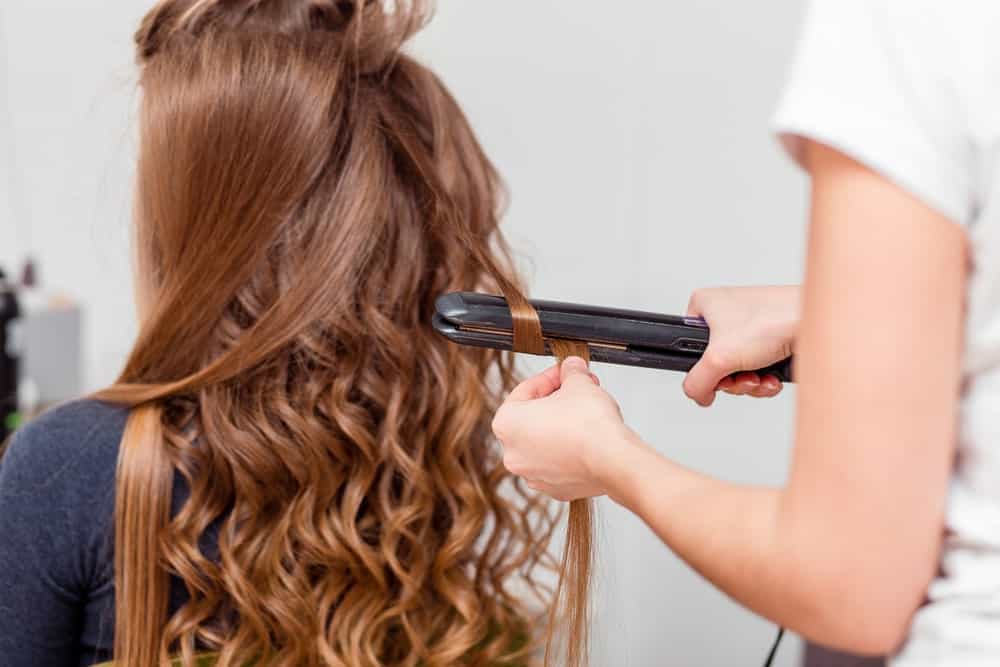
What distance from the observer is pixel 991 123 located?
372 millimetres

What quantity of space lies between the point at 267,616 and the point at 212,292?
0.27 meters

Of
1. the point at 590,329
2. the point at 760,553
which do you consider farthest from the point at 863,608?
the point at 590,329

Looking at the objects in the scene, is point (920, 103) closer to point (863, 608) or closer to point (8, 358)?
point (863, 608)

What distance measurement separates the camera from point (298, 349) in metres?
0.88

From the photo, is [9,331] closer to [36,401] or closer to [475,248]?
[36,401]

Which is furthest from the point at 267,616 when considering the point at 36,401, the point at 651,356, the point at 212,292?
the point at 36,401

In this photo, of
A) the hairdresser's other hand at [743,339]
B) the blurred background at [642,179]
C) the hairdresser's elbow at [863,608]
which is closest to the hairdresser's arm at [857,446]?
the hairdresser's elbow at [863,608]

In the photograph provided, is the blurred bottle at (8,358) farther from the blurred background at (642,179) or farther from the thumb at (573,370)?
the thumb at (573,370)

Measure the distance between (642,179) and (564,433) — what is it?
0.87 meters

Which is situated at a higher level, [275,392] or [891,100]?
[891,100]

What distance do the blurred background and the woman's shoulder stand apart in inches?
18.4

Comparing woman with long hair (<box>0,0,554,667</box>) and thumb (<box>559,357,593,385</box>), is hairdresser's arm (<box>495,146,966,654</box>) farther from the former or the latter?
woman with long hair (<box>0,0,554,667</box>)

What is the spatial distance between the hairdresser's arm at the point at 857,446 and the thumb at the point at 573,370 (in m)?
0.12

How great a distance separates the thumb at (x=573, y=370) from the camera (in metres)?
0.55
